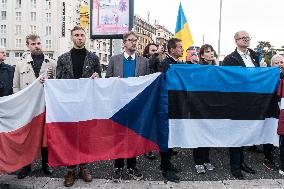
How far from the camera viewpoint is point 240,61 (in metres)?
6.34

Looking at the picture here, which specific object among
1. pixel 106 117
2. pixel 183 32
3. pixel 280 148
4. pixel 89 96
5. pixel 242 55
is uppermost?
pixel 183 32

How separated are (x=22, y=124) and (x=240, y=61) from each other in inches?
137

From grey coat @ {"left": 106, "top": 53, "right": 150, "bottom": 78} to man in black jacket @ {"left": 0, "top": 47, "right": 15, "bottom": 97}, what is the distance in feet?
5.46

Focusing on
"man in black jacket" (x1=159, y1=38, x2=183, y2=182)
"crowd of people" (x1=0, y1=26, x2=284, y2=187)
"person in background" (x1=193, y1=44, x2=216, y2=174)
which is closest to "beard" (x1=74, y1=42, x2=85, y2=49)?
"crowd of people" (x1=0, y1=26, x2=284, y2=187)

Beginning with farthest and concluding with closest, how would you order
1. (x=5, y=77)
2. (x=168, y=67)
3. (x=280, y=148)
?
(x=5, y=77)
(x=280, y=148)
(x=168, y=67)

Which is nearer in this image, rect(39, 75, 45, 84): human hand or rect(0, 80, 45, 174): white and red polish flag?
rect(0, 80, 45, 174): white and red polish flag

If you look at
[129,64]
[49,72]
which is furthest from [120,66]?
[49,72]

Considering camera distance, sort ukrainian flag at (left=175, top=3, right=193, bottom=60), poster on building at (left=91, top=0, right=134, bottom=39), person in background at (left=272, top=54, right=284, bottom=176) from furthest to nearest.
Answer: poster on building at (left=91, top=0, right=134, bottom=39), ukrainian flag at (left=175, top=3, right=193, bottom=60), person in background at (left=272, top=54, right=284, bottom=176)

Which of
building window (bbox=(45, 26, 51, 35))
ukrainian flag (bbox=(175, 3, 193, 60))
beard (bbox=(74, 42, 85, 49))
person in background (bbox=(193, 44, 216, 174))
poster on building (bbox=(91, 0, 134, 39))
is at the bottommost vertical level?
person in background (bbox=(193, 44, 216, 174))

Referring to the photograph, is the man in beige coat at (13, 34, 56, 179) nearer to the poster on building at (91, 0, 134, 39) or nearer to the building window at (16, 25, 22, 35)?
the poster on building at (91, 0, 134, 39)

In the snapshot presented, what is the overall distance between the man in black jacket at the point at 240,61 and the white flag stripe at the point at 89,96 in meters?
1.34

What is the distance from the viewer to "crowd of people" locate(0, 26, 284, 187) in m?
5.91

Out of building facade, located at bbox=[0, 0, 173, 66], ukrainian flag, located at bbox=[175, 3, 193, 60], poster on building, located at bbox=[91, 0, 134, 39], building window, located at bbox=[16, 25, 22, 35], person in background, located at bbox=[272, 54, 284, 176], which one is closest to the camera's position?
person in background, located at bbox=[272, 54, 284, 176]

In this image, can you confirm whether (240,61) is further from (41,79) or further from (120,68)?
(41,79)
